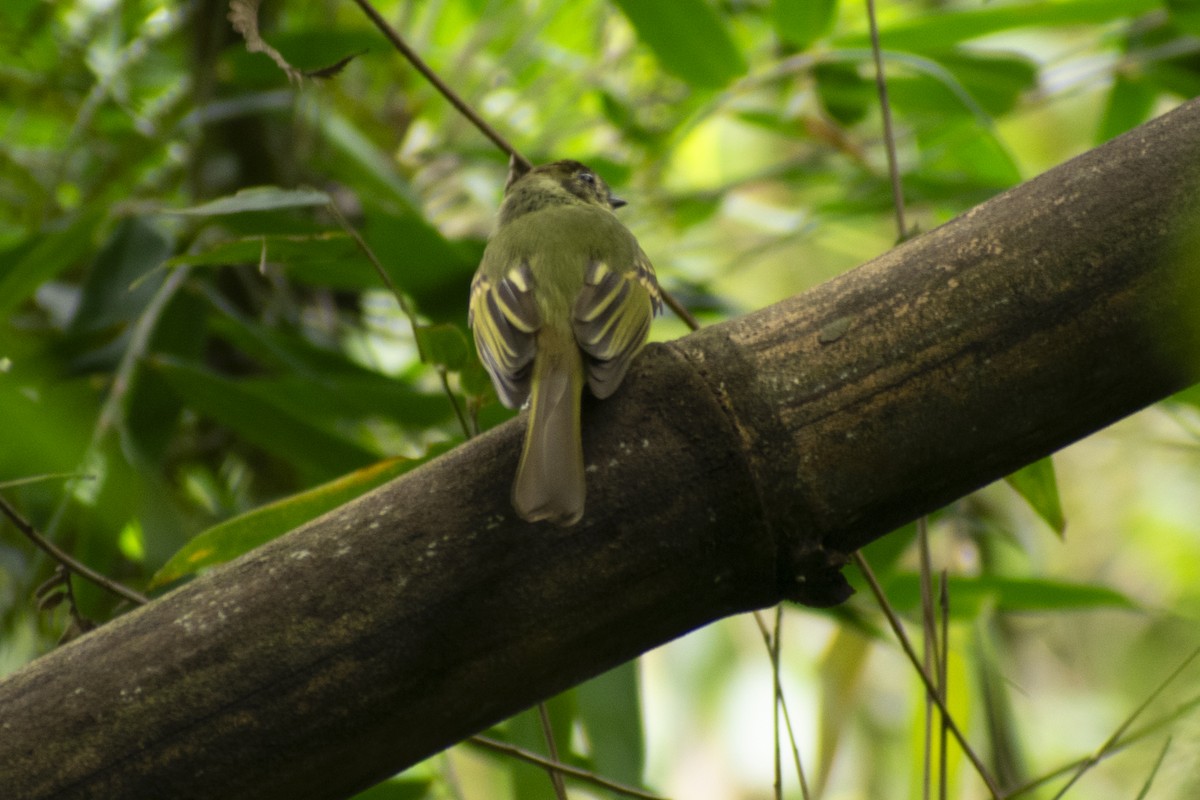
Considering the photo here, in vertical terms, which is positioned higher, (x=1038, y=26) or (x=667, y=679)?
(x=667, y=679)

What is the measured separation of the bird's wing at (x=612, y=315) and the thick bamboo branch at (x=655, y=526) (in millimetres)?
195

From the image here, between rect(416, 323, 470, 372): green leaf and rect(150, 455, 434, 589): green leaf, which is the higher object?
rect(416, 323, 470, 372): green leaf

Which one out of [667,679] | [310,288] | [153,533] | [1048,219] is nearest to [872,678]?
[667,679]

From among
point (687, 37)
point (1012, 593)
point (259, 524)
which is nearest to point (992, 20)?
point (687, 37)

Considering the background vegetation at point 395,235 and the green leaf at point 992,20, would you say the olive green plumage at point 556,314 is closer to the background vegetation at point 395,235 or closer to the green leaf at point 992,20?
the background vegetation at point 395,235

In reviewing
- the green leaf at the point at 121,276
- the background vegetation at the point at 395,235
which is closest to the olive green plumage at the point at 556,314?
the background vegetation at the point at 395,235

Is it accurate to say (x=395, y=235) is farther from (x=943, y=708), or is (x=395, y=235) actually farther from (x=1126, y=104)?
(x=1126, y=104)

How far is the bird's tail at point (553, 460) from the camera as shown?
46.5 inches

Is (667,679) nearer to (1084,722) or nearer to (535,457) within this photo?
(1084,722)

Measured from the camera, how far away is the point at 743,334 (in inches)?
52.9

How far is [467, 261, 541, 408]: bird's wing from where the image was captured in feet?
6.02

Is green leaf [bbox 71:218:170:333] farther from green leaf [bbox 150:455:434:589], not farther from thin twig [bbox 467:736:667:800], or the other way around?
thin twig [bbox 467:736:667:800]

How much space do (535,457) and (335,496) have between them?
28.1 inches

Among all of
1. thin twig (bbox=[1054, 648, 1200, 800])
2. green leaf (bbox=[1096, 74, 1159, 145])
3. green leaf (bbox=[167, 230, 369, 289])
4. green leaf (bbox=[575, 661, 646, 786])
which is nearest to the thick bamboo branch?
thin twig (bbox=[1054, 648, 1200, 800])
